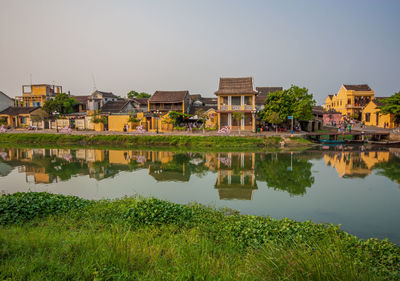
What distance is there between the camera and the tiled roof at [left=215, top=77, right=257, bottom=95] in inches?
1155


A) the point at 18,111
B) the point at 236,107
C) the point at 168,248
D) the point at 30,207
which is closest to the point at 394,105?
the point at 236,107

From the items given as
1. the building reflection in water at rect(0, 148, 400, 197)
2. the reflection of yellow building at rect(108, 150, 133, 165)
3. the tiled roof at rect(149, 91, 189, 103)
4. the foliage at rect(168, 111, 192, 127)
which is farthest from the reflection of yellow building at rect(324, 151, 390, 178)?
the tiled roof at rect(149, 91, 189, 103)

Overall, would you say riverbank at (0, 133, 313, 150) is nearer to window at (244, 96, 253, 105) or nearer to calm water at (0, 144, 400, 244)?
calm water at (0, 144, 400, 244)

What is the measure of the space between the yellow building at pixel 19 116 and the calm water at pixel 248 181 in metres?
19.8

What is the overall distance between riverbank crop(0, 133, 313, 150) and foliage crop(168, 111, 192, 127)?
5341 millimetres

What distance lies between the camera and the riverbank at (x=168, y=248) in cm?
324

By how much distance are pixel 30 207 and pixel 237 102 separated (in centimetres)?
2547

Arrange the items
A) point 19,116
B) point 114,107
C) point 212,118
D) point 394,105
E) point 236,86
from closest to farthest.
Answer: point 394,105, point 236,86, point 212,118, point 114,107, point 19,116

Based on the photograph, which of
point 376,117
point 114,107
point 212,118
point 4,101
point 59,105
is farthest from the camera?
point 4,101

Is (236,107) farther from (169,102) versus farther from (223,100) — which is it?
(169,102)

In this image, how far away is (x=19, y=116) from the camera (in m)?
38.2

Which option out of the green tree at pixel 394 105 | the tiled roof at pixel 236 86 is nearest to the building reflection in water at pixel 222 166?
the green tree at pixel 394 105

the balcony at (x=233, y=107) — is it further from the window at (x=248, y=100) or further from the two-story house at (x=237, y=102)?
the window at (x=248, y=100)

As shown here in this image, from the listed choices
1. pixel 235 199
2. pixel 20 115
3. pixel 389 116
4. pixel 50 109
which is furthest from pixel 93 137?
pixel 389 116
